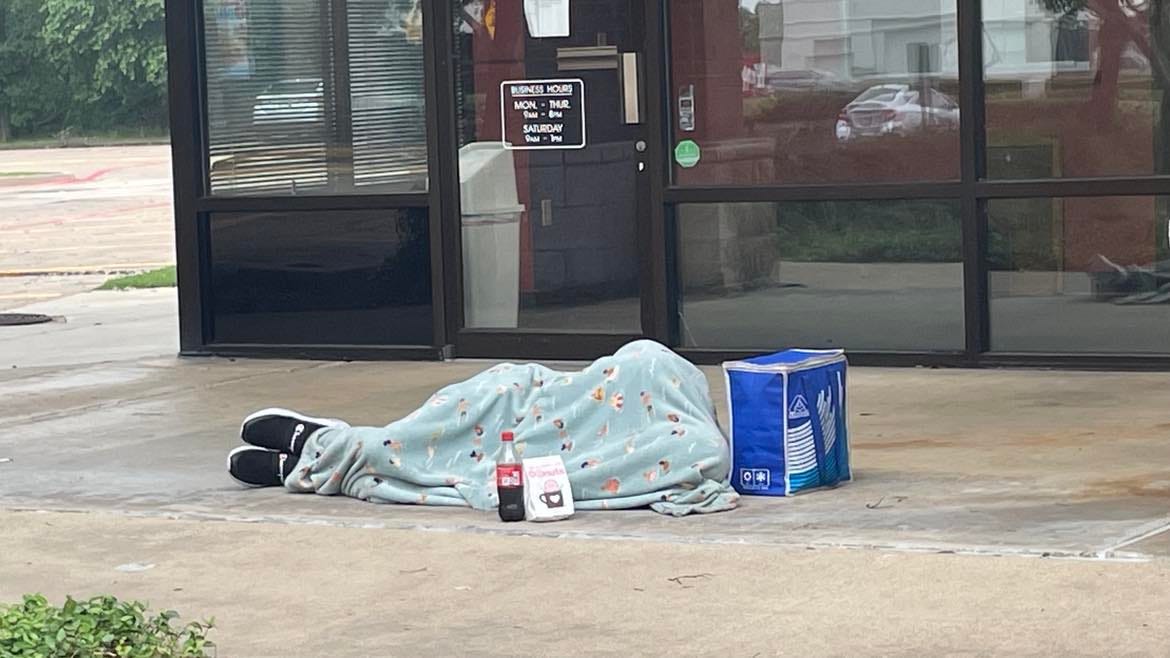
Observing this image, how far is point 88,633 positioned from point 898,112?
6.64 metres

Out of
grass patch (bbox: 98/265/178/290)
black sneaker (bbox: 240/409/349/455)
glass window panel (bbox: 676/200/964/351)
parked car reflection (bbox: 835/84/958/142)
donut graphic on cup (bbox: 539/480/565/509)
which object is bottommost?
donut graphic on cup (bbox: 539/480/565/509)

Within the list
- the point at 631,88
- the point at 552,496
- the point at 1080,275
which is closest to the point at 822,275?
the point at 1080,275

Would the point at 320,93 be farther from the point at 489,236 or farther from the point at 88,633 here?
the point at 88,633

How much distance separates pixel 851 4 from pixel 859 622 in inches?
226

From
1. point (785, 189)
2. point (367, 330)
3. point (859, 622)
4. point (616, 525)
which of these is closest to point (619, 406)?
point (616, 525)

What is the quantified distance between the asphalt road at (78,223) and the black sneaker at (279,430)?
10119 mm

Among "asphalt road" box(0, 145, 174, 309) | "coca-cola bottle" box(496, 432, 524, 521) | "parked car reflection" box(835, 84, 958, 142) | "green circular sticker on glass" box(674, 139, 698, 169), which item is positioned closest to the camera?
"coca-cola bottle" box(496, 432, 524, 521)

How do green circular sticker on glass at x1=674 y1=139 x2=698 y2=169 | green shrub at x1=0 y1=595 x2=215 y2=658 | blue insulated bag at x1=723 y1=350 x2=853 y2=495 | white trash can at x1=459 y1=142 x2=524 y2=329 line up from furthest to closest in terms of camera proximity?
white trash can at x1=459 y1=142 x2=524 y2=329, green circular sticker on glass at x1=674 y1=139 x2=698 y2=169, blue insulated bag at x1=723 y1=350 x2=853 y2=495, green shrub at x1=0 y1=595 x2=215 y2=658

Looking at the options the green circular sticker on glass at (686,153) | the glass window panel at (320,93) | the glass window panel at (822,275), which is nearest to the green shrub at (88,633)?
the glass window panel at (822,275)

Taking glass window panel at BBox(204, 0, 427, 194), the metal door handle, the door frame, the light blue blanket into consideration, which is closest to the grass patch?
glass window panel at BBox(204, 0, 427, 194)

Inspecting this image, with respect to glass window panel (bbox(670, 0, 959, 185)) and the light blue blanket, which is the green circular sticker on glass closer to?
glass window panel (bbox(670, 0, 959, 185))

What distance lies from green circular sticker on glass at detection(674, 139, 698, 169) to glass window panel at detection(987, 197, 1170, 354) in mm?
1667

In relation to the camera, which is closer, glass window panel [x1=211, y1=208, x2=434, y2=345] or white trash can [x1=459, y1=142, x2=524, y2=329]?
white trash can [x1=459, y1=142, x2=524, y2=329]

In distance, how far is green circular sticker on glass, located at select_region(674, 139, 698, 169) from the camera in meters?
11.0
